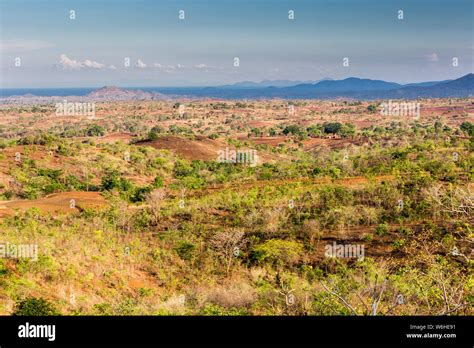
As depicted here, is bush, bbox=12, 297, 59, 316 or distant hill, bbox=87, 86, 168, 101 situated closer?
bush, bbox=12, 297, 59, 316

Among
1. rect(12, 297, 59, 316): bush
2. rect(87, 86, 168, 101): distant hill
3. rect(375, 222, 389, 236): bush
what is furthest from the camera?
rect(87, 86, 168, 101): distant hill

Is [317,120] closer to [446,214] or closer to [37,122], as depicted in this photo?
[37,122]

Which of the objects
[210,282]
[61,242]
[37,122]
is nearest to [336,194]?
[210,282]

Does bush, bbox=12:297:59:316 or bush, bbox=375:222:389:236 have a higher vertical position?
bush, bbox=12:297:59:316

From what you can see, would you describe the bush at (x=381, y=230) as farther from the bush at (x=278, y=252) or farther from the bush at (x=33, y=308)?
the bush at (x=33, y=308)

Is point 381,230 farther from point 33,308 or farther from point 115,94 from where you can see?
point 115,94

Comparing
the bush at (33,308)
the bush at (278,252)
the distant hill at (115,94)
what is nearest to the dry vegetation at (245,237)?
the bush at (278,252)

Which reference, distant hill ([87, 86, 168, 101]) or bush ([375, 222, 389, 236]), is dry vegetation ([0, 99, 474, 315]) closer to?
bush ([375, 222, 389, 236])

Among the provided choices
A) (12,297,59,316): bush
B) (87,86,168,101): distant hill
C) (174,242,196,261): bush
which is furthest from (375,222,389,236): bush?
(87,86,168,101): distant hill
